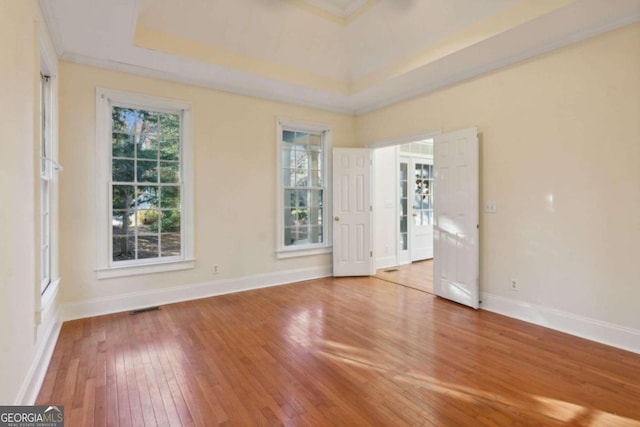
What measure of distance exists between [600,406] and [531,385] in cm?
37

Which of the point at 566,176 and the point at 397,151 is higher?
the point at 397,151

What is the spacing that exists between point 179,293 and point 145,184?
1.45m

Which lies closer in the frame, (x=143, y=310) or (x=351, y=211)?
(x=143, y=310)

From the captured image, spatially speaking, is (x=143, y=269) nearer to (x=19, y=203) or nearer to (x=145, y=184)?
(x=145, y=184)

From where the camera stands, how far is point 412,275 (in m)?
5.57

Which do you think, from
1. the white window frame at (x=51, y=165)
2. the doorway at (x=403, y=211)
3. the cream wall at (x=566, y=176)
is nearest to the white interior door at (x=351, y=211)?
the doorway at (x=403, y=211)

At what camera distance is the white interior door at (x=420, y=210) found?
677cm

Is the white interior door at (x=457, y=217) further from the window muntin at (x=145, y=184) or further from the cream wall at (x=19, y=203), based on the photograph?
the cream wall at (x=19, y=203)

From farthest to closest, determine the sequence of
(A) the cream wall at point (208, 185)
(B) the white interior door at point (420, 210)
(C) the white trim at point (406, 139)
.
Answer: (B) the white interior door at point (420, 210) < (C) the white trim at point (406, 139) < (A) the cream wall at point (208, 185)

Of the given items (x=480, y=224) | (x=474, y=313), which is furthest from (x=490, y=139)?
(x=474, y=313)

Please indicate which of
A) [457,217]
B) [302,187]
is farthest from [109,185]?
[457,217]

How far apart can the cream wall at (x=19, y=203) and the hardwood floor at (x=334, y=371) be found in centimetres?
38

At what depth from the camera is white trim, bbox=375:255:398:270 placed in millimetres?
6105

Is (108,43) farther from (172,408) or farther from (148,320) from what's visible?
(172,408)
